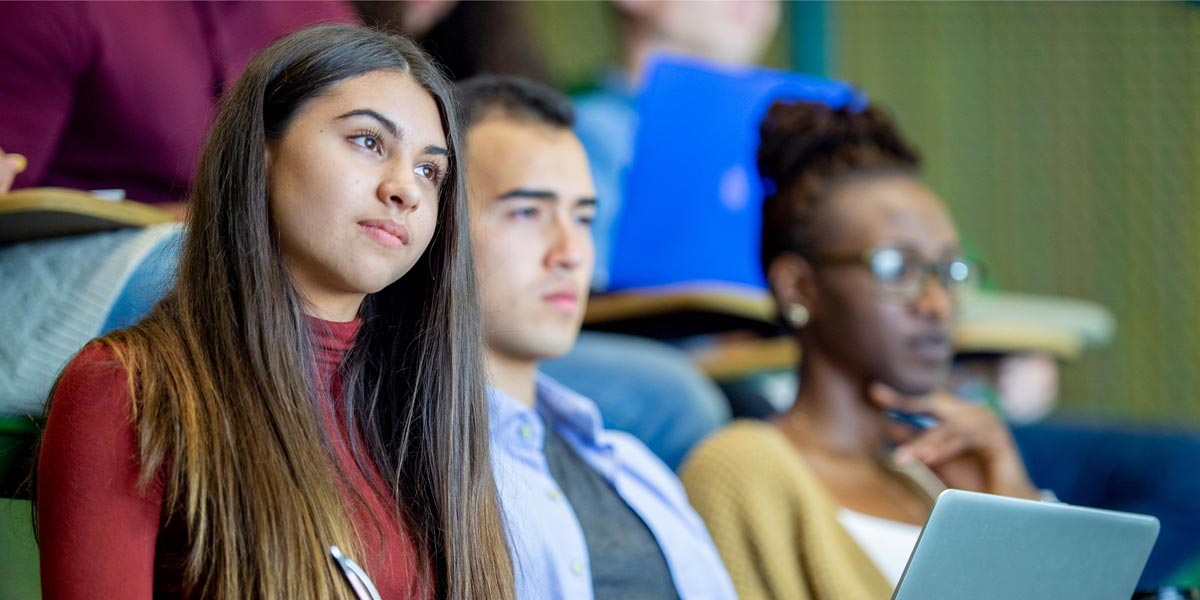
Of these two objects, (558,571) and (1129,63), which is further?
(1129,63)

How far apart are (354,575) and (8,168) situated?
45 cm

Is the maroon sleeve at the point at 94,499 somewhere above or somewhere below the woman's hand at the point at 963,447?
above

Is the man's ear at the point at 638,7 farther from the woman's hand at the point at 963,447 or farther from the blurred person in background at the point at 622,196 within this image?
the woman's hand at the point at 963,447

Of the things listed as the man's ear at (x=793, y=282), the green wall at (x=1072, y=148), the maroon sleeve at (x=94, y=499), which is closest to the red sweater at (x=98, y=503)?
the maroon sleeve at (x=94, y=499)

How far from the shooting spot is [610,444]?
3.92 ft

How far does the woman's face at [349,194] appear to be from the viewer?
2.77 ft

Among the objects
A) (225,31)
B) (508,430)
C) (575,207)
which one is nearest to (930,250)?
(575,207)

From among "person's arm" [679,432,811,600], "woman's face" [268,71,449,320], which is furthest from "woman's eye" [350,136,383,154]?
"person's arm" [679,432,811,600]

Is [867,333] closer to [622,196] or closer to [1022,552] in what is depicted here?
[1022,552]

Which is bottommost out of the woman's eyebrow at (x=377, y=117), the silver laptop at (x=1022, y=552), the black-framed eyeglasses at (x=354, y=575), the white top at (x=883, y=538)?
the white top at (x=883, y=538)

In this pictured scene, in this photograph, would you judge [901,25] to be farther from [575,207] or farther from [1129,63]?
[575,207]

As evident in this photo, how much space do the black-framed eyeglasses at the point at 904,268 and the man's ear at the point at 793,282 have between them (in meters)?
0.03

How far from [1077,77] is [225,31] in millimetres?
2455

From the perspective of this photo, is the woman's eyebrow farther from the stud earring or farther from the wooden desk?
the stud earring
